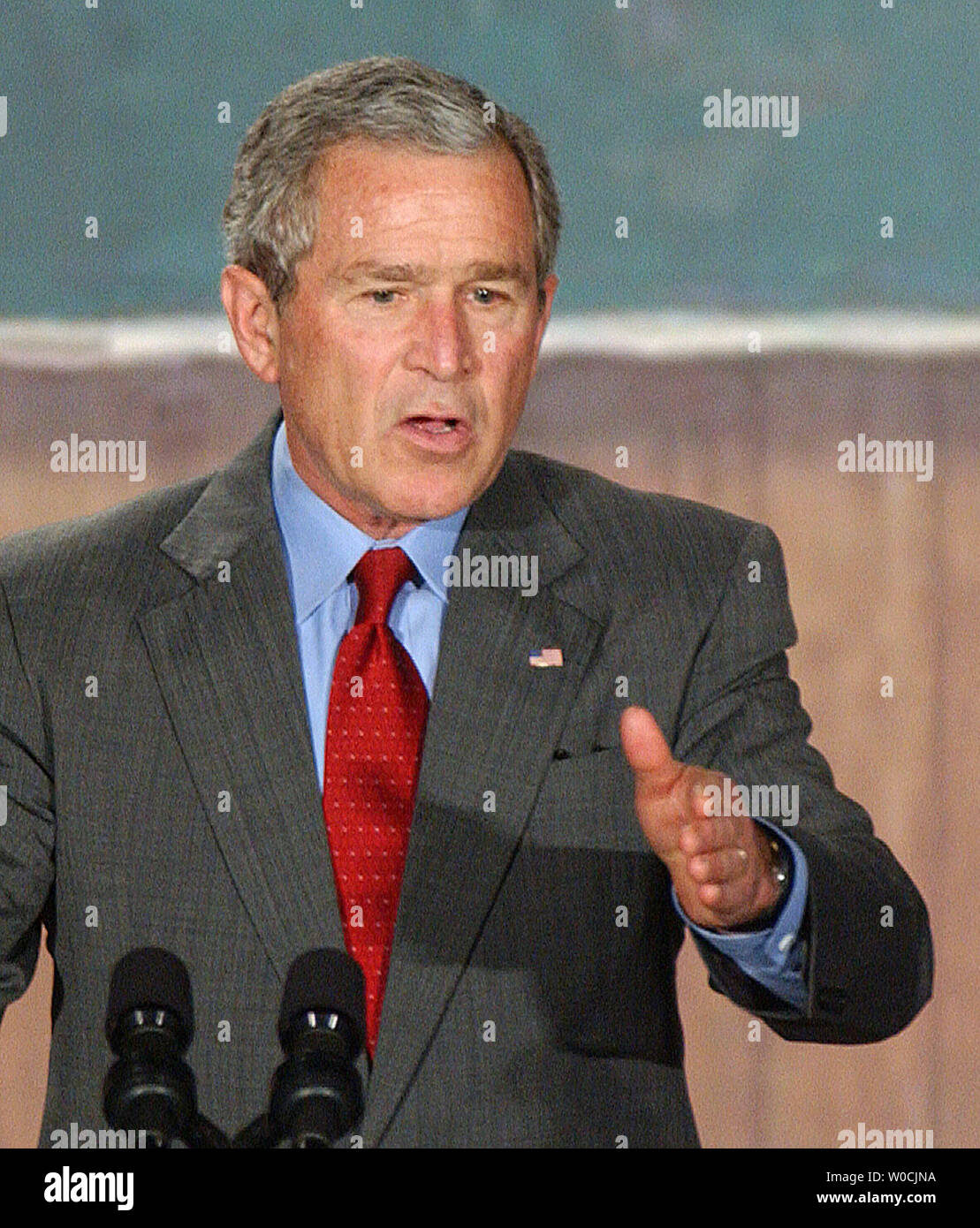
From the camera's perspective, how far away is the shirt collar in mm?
1646

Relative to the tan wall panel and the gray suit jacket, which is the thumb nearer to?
the gray suit jacket

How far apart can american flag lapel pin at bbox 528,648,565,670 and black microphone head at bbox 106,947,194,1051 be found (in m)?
0.49

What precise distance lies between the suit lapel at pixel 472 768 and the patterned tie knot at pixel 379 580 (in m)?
0.06

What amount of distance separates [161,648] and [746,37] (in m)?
1.91

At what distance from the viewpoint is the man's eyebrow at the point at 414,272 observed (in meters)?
1.54

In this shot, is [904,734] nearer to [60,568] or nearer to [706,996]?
[706,996]

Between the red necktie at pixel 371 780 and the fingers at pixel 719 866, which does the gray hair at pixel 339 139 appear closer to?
the red necktie at pixel 371 780

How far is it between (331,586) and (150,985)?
527 millimetres

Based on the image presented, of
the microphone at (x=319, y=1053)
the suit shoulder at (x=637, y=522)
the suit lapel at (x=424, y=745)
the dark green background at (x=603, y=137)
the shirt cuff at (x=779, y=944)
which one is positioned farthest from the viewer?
the dark green background at (x=603, y=137)

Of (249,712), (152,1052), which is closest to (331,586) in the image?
(249,712)

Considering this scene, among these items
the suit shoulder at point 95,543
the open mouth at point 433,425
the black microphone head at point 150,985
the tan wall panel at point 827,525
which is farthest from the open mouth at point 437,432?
the tan wall panel at point 827,525

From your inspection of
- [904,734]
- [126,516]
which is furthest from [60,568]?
[904,734]

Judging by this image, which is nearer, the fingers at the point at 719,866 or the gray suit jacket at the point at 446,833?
the fingers at the point at 719,866
